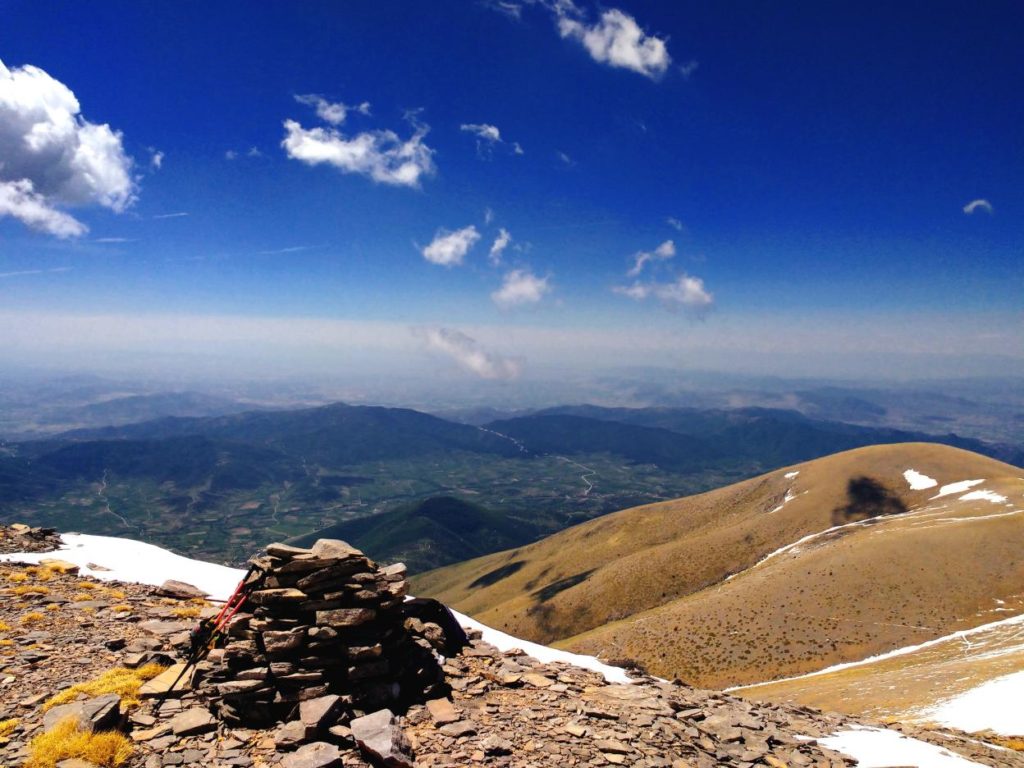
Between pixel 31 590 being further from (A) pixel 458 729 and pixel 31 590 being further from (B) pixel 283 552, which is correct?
(A) pixel 458 729

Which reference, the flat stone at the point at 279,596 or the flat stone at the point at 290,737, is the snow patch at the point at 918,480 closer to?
the flat stone at the point at 279,596

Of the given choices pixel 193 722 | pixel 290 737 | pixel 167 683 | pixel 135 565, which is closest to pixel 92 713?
pixel 193 722

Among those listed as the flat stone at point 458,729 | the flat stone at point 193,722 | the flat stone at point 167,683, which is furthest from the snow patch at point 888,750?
the flat stone at point 167,683

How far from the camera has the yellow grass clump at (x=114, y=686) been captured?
43.0 feet

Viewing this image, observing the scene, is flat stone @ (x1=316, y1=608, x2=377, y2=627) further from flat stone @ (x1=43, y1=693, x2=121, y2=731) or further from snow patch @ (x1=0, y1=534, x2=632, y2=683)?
snow patch @ (x1=0, y1=534, x2=632, y2=683)

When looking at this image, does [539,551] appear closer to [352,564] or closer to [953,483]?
[953,483]

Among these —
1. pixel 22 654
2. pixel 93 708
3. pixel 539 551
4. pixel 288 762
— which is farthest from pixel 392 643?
pixel 539 551

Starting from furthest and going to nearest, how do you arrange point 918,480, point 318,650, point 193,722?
point 918,480
point 318,650
point 193,722

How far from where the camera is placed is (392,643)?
52.7 feet

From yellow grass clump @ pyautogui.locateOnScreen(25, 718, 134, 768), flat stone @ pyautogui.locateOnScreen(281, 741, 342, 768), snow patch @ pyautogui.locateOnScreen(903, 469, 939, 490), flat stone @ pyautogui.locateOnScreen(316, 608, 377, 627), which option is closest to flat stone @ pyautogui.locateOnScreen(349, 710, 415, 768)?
flat stone @ pyautogui.locateOnScreen(281, 741, 342, 768)

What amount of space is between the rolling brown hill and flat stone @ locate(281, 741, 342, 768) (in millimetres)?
58886

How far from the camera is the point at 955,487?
11231cm

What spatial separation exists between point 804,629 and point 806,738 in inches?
2187

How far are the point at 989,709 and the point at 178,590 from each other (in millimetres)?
44833
